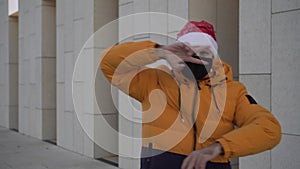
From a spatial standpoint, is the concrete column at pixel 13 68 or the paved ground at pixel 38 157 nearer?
the paved ground at pixel 38 157

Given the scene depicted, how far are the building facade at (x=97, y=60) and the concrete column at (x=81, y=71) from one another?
2cm

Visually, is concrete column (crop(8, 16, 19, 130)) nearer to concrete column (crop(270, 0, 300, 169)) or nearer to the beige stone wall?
the beige stone wall

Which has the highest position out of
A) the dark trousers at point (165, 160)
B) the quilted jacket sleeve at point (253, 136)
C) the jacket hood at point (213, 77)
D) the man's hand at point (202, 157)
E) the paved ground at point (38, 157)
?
the jacket hood at point (213, 77)

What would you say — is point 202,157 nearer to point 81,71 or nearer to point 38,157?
point 81,71

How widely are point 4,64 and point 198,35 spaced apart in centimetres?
1416

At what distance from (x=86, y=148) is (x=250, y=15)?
16.8 ft

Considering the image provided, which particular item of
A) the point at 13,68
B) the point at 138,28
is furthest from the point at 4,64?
the point at 138,28

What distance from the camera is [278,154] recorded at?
4723mm

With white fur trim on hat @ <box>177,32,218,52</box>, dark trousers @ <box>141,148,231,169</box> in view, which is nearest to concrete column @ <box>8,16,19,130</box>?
dark trousers @ <box>141,148,231,169</box>

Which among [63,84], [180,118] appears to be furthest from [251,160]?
[63,84]

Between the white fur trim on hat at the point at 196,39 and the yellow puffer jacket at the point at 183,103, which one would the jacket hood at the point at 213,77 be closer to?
the yellow puffer jacket at the point at 183,103

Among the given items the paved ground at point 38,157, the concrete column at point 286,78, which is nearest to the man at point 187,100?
the concrete column at point 286,78

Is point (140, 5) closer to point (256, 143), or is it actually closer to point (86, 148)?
point (86, 148)

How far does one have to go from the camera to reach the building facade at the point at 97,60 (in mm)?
4695
